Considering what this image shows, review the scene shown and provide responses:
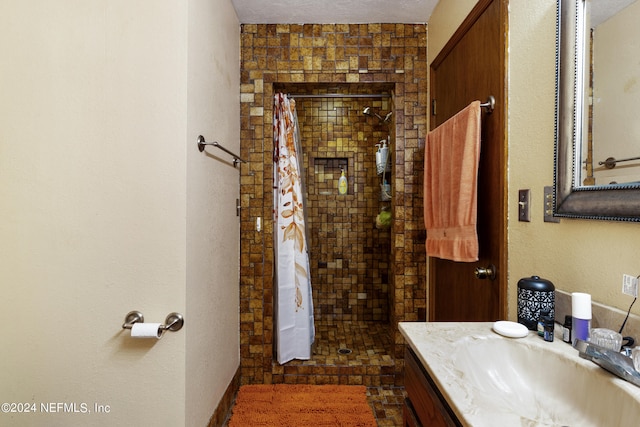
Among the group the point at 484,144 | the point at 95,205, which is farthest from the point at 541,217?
the point at 95,205

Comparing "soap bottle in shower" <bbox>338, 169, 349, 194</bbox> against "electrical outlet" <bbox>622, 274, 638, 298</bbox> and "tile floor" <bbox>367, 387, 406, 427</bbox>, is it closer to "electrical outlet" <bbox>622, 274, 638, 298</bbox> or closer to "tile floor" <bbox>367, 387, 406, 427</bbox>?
"tile floor" <bbox>367, 387, 406, 427</bbox>

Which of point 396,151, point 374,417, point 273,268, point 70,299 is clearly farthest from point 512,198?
point 70,299

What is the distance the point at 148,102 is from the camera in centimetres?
128

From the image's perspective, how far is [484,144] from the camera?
1.45 metres

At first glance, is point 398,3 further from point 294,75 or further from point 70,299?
point 70,299

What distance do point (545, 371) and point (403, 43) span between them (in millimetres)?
2035

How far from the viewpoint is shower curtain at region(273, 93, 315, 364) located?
88.9 inches

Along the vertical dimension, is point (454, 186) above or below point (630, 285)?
above

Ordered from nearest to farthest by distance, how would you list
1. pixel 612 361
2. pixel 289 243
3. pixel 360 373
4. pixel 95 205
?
pixel 612 361
pixel 95 205
pixel 360 373
pixel 289 243

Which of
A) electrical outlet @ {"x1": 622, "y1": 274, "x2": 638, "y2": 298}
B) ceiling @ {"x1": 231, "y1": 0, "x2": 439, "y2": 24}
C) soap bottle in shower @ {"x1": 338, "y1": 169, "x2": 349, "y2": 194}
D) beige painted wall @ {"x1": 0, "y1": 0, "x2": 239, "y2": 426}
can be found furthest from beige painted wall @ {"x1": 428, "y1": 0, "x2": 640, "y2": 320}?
soap bottle in shower @ {"x1": 338, "y1": 169, "x2": 349, "y2": 194}

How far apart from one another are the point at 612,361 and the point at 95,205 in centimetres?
166

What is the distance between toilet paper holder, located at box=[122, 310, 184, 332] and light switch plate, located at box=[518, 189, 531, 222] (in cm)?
134

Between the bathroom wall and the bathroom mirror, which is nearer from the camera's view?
the bathroom mirror

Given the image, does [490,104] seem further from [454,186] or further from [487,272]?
[487,272]
